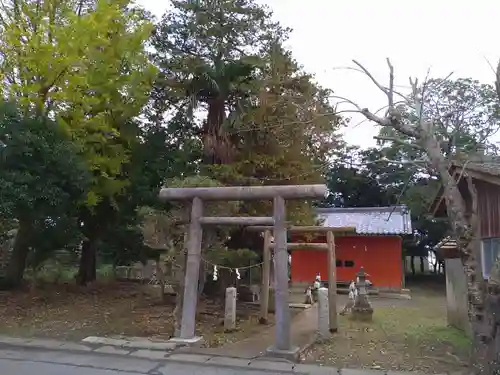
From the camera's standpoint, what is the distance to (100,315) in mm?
11883

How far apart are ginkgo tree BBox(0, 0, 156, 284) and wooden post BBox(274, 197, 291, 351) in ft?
22.9

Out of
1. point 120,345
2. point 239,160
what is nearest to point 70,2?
point 239,160

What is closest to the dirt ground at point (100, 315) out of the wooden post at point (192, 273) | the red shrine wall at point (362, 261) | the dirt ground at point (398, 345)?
the wooden post at point (192, 273)

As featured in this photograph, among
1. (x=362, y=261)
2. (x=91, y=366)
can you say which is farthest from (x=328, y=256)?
(x=362, y=261)

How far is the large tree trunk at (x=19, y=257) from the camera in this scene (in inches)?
555

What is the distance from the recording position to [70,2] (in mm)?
14781

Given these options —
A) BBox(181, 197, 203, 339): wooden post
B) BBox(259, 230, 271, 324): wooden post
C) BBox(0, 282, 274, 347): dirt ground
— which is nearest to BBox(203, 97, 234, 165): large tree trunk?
BBox(259, 230, 271, 324): wooden post

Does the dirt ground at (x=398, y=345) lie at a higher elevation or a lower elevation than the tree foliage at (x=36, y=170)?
lower

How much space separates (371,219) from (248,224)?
1659cm

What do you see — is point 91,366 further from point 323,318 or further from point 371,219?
point 371,219

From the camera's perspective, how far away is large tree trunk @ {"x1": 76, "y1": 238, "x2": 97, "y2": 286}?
1669 centimetres

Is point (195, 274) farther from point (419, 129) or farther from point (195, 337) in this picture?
point (419, 129)

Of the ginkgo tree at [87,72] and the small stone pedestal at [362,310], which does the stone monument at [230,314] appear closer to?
the small stone pedestal at [362,310]

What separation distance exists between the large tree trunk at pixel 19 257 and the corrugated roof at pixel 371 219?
1235 cm
